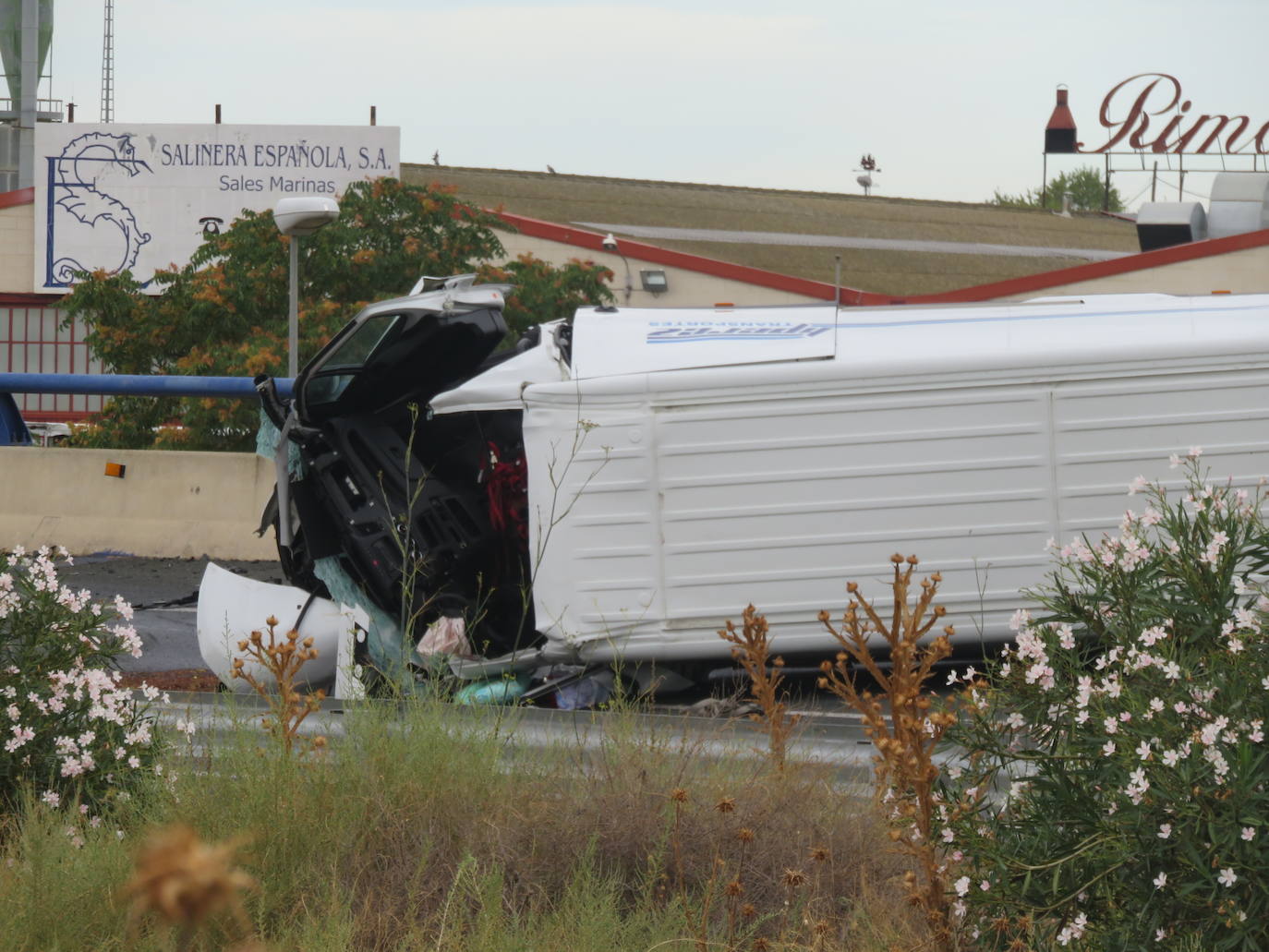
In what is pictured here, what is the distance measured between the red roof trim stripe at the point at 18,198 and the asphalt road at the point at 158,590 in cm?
2857

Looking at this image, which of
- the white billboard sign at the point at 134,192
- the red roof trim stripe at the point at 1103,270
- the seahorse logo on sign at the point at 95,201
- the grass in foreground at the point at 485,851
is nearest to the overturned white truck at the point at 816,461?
the grass in foreground at the point at 485,851

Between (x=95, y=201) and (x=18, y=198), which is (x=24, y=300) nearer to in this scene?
(x=18, y=198)

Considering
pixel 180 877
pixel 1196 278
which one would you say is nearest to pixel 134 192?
pixel 1196 278

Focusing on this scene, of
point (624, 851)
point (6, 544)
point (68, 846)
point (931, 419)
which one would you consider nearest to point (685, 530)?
point (931, 419)

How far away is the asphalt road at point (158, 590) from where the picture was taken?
31.1ft

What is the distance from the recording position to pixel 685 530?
7586mm

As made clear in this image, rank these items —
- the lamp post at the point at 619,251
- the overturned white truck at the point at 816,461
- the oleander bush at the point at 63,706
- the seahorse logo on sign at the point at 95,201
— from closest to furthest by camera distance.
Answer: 1. the oleander bush at the point at 63,706
2. the overturned white truck at the point at 816,461
3. the lamp post at the point at 619,251
4. the seahorse logo on sign at the point at 95,201

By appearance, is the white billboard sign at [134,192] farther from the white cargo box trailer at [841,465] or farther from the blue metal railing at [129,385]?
the white cargo box trailer at [841,465]

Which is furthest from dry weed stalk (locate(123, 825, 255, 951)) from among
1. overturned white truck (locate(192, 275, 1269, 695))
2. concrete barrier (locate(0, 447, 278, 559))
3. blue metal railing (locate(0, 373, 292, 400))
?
concrete barrier (locate(0, 447, 278, 559))

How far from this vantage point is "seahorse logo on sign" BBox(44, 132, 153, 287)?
37188 millimetres

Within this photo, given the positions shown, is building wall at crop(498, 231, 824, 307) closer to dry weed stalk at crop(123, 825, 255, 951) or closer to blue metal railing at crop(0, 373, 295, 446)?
blue metal railing at crop(0, 373, 295, 446)

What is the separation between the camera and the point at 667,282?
3381 centimetres

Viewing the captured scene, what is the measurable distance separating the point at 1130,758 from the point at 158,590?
9795 millimetres

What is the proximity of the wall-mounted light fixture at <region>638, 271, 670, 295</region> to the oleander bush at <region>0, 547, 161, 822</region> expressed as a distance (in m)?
28.6
